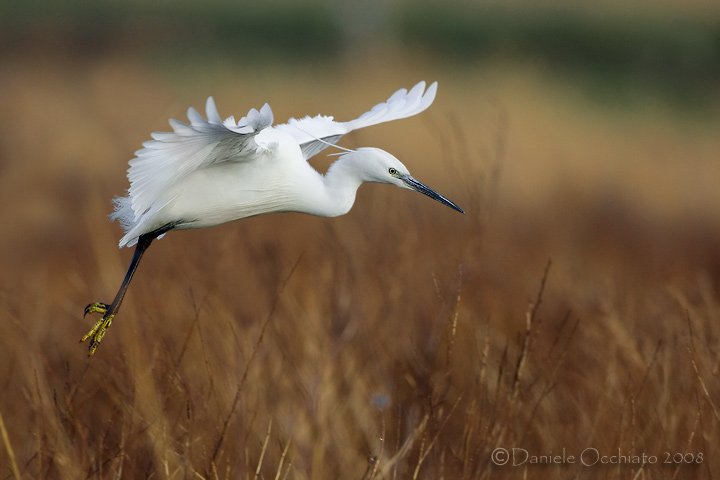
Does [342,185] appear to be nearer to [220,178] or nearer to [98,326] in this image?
[220,178]

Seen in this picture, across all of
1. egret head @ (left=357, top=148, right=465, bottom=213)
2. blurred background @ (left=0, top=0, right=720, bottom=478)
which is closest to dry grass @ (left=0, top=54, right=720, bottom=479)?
blurred background @ (left=0, top=0, right=720, bottom=478)

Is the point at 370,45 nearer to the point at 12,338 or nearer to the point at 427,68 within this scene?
the point at 427,68

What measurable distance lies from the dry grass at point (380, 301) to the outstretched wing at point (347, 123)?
0.37 meters

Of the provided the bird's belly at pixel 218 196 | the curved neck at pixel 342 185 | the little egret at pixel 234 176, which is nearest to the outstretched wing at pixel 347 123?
the little egret at pixel 234 176

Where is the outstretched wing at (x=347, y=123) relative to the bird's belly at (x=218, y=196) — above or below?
above

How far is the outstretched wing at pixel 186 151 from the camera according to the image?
7.16 feet

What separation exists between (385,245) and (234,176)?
1.33 m

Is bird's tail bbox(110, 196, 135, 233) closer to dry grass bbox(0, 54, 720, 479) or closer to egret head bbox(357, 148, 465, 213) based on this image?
dry grass bbox(0, 54, 720, 479)

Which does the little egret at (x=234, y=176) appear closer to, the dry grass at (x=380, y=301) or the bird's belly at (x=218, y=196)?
the bird's belly at (x=218, y=196)

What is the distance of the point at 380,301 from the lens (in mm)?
4504

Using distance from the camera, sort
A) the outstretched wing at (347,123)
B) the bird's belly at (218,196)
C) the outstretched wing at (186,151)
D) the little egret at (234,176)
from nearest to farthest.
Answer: the outstretched wing at (186,151) < the little egret at (234,176) < the bird's belly at (218,196) < the outstretched wing at (347,123)

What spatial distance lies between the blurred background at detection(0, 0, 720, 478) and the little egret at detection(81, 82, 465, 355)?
0.33 m

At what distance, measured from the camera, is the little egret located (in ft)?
7.56

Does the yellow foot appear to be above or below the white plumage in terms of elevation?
below
